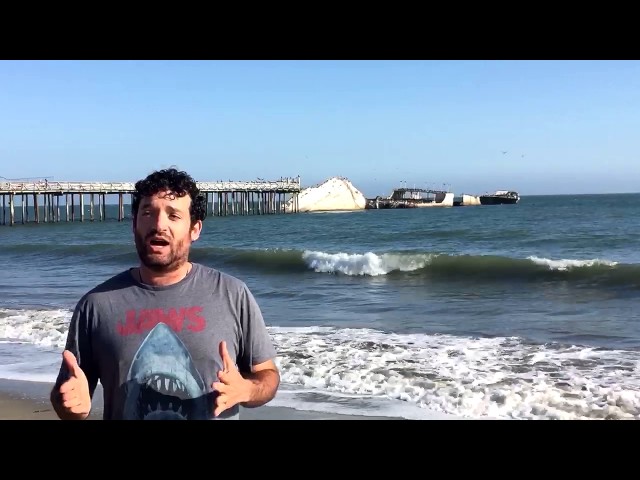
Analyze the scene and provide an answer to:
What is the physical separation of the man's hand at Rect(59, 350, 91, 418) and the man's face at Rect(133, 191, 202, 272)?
15.8 inches

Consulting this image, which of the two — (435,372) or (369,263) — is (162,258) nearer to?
(435,372)

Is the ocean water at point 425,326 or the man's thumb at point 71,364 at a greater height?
the man's thumb at point 71,364

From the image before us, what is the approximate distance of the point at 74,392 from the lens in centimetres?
208

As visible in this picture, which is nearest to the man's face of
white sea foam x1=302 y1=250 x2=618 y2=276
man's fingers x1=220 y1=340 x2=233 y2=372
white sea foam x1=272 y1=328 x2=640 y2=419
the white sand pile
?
man's fingers x1=220 y1=340 x2=233 y2=372

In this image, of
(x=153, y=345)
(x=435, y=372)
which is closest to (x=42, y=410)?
Result: (x=435, y=372)

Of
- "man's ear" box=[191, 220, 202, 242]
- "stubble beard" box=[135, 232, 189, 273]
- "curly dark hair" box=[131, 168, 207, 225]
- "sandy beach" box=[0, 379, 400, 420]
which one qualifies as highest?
"curly dark hair" box=[131, 168, 207, 225]

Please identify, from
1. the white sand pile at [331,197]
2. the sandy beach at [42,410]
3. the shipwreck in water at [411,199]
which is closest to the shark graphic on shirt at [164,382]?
the sandy beach at [42,410]

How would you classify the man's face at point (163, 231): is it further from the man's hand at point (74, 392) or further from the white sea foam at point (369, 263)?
Answer: the white sea foam at point (369, 263)

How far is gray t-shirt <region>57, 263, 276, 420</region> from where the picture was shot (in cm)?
214

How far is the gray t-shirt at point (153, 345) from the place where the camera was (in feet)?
7.01

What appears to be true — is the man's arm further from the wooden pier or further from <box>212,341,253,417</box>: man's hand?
the wooden pier

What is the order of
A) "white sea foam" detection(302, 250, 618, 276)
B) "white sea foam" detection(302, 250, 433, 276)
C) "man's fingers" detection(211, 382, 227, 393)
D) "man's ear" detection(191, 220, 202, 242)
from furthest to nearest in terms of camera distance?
"white sea foam" detection(302, 250, 433, 276)
"white sea foam" detection(302, 250, 618, 276)
"man's ear" detection(191, 220, 202, 242)
"man's fingers" detection(211, 382, 227, 393)

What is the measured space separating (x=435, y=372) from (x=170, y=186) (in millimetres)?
6008
